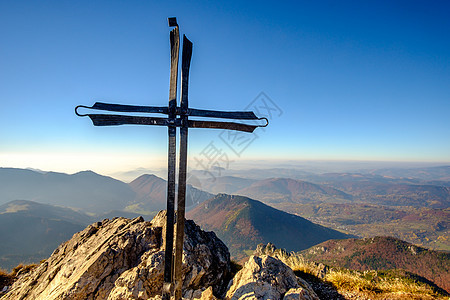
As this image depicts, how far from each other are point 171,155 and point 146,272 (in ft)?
12.7

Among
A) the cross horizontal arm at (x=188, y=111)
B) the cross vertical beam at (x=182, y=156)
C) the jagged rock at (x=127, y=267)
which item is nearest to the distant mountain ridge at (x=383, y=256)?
the jagged rock at (x=127, y=267)

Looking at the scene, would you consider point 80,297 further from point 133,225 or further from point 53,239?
point 53,239

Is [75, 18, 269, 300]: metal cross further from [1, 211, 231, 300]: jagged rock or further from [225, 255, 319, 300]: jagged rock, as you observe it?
[225, 255, 319, 300]: jagged rock

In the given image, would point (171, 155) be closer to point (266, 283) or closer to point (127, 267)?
point (266, 283)

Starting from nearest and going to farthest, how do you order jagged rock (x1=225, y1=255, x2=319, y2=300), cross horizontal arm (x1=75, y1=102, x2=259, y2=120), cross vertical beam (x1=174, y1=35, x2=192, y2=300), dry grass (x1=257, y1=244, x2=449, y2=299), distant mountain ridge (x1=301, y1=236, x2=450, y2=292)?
cross horizontal arm (x1=75, y1=102, x2=259, y2=120)
cross vertical beam (x1=174, y1=35, x2=192, y2=300)
jagged rock (x1=225, y1=255, x2=319, y2=300)
dry grass (x1=257, y1=244, x2=449, y2=299)
distant mountain ridge (x1=301, y1=236, x2=450, y2=292)

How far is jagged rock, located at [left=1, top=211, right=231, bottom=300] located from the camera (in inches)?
241

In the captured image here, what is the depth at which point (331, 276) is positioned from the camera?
7.55m

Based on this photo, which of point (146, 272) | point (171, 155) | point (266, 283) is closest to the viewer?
point (171, 155)

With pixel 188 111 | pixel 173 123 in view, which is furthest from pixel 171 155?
pixel 188 111

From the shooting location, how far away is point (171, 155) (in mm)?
5059

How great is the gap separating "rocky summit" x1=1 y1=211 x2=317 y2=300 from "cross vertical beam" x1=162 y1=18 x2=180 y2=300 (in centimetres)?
91

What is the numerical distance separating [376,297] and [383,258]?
6035 inches

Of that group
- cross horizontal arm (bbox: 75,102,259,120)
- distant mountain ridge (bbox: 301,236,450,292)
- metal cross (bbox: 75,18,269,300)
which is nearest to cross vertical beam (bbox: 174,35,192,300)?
metal cross (bbox: 75,18,269,300)

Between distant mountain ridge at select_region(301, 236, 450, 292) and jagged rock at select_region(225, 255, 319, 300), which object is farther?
distant mountain ridge at select_region(301, 236, 450, 292)
